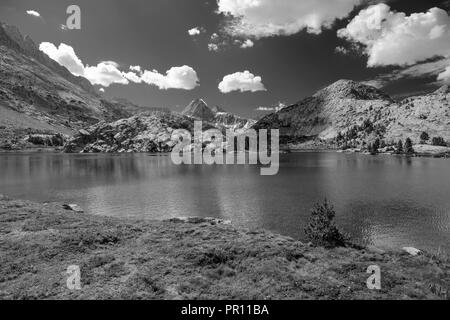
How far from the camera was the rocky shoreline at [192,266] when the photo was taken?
21.2m

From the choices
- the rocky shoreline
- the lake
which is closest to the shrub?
the rocky shoreline

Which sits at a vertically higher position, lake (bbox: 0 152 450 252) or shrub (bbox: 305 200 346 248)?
shrub (bbox: 305 200 346 248)

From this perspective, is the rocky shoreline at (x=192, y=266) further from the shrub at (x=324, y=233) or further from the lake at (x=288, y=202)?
the lake at (x=288, y=202)

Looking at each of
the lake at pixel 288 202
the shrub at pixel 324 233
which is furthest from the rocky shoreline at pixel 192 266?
the lake at pixel 288 202

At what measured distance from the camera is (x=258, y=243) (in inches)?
1244

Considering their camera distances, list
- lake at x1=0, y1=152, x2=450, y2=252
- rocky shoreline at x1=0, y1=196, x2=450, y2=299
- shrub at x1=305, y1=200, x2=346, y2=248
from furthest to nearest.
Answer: lake at x1=0, y1=152, x2=450, y2=252 < shrub at x1=305, y1=200, x2=346, y2=248 < rocky shoreline at x1=0, y1=196, x2=450, y2=299

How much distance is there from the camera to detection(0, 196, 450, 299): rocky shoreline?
836 inches

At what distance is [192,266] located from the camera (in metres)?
25.8

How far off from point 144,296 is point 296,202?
60.9m

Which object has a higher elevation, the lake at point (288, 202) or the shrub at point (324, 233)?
the shrub at point (324, 233)

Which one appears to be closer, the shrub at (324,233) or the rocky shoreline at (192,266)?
the rocky shoreline at (192,266)

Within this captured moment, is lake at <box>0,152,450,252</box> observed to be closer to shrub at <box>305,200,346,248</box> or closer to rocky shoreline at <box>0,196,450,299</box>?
shrub at <box>305,200,346,248</box>

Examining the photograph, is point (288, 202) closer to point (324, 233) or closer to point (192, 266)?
point (324, 233)
